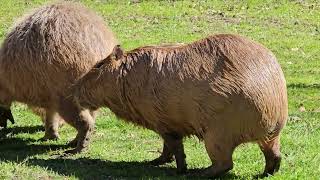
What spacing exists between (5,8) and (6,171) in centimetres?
1586

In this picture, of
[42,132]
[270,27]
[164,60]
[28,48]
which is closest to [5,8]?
[270,27]

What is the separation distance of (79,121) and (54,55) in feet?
2.83

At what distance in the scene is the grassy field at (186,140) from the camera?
7.36 metres

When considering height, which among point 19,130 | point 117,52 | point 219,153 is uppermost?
point 117,52

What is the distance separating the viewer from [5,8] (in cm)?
2172

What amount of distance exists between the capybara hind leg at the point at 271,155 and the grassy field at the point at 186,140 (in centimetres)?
10

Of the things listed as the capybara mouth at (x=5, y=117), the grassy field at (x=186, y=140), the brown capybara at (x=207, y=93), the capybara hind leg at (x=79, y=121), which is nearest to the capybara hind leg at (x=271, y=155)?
the brown capybara at (x=207, y=93)

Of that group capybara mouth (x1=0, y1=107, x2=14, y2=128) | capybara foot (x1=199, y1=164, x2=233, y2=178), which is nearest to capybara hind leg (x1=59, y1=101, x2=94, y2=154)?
capybara mouth (x1=0, y1=107, x2=14, y2=128)

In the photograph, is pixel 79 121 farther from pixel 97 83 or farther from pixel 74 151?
pixel 97 83

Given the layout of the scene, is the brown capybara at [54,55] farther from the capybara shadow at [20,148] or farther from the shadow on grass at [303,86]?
the shadow on grass at [303,86]

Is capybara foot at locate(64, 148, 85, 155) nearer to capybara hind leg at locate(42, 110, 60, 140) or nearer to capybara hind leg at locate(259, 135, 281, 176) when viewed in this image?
capybara hind leg at locate(42, 110, 60, 140)

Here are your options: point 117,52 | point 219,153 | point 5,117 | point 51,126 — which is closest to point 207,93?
point 219,153

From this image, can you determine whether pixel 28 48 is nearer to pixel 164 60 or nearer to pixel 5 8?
pixel 164 60

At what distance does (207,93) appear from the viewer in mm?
6762
